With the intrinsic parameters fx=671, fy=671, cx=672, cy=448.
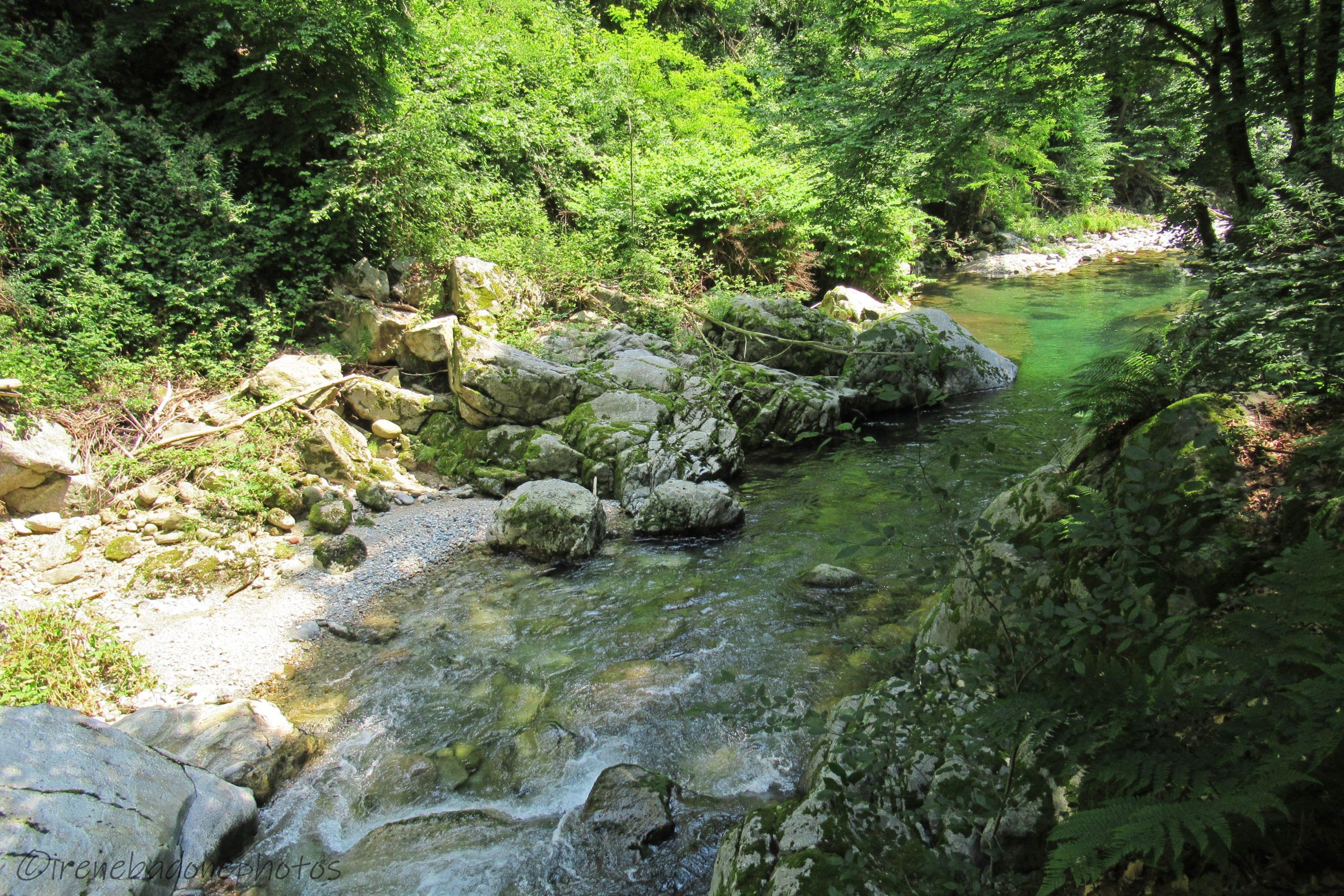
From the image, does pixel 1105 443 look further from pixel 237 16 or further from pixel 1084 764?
pixel 237 16

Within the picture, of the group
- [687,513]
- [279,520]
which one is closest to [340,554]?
[279,520]

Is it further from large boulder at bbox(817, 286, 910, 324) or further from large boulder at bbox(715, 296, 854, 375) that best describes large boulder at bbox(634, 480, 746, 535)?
large boulder at bbox(817, 286, 910, 324)

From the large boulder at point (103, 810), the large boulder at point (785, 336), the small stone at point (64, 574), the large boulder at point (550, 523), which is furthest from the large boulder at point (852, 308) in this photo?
the large boulder at point (103, 810)

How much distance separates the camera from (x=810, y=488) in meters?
8.43

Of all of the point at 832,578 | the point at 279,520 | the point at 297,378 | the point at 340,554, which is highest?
the point at 297,378

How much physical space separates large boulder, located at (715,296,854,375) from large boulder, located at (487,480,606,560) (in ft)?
15.7

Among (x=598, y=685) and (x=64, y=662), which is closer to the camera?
(x=64, y=662)

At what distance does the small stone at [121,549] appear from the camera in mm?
6207

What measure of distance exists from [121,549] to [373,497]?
7.78ft

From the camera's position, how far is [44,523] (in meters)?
6.17

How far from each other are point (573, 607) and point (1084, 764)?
479cm

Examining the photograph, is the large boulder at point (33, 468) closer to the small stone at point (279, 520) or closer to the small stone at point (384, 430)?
the small stone at point (279, 520)

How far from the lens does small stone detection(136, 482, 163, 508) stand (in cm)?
683

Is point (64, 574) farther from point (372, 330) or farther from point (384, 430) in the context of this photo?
point (372, 330)
